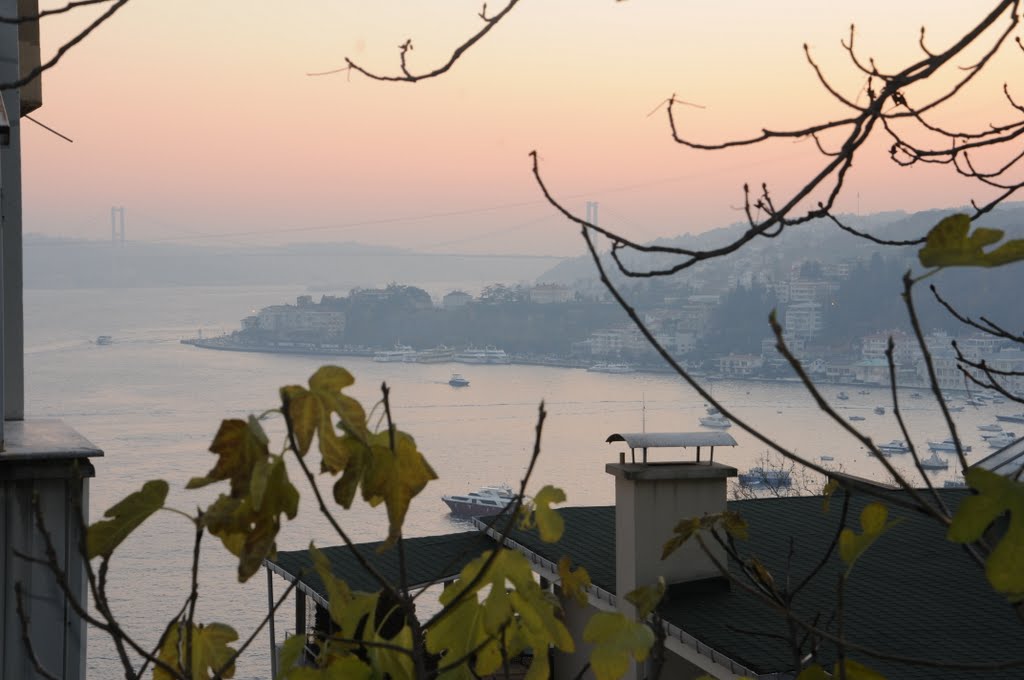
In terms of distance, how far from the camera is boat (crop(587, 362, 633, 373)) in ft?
244

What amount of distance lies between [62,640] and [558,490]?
A: 4.93 ft

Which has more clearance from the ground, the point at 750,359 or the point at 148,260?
the point at 148,260

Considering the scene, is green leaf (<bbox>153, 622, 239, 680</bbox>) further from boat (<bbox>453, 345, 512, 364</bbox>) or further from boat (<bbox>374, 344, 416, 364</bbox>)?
boat (<bbox>453, 345, 512, 364</bbox>)

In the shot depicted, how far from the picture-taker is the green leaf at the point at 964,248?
64 cm

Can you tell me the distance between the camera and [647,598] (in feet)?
3.51

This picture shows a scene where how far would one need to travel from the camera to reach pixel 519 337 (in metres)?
80.7

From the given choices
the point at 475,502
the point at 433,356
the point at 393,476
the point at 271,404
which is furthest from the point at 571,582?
the point at 433,356

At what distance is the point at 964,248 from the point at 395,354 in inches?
3067

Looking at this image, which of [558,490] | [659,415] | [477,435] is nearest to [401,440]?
[558,490]

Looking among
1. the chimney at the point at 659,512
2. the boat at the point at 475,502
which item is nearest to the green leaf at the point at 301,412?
the chimney at the point at 659,512

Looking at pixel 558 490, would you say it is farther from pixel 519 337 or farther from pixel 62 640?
pixel 519 337

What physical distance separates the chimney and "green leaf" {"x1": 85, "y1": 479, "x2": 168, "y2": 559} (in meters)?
4.59

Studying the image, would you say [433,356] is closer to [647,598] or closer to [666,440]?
[666,440]

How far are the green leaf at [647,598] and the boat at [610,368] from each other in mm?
73253
